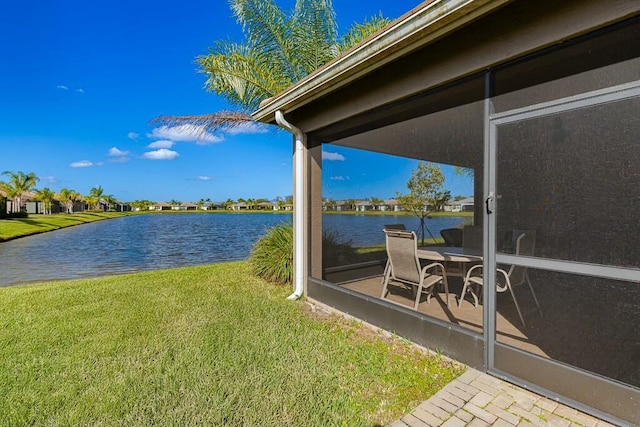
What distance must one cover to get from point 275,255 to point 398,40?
179 inches

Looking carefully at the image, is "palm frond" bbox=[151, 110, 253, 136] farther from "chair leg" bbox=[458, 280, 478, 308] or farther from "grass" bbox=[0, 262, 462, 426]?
"chair leg" bbox=[458, 280, 478, 308]

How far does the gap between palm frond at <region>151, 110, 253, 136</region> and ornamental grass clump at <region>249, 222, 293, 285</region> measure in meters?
3.63

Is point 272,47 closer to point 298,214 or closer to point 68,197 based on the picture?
point 298,214

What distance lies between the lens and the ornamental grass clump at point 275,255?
19.0ft

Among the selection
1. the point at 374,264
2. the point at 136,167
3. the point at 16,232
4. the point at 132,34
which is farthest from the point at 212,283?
the point at 136,167

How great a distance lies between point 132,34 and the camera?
607 inches

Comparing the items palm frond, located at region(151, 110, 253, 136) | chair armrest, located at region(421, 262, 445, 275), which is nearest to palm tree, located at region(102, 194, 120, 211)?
palm frond, located at region(151, 110, 253, 136)

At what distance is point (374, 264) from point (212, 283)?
3200mm

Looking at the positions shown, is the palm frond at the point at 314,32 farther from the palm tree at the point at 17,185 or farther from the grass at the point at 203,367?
the palm tree at the point at 17,185

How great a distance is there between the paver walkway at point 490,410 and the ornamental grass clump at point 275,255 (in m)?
Result: 3.88

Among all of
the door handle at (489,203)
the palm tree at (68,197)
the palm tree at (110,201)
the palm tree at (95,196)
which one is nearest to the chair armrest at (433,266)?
the door handle at (489,203)

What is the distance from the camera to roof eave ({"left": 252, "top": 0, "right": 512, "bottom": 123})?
2.11 meters

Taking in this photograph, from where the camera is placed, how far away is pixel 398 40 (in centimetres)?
250

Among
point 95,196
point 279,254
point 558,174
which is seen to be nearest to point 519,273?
point 558,174
